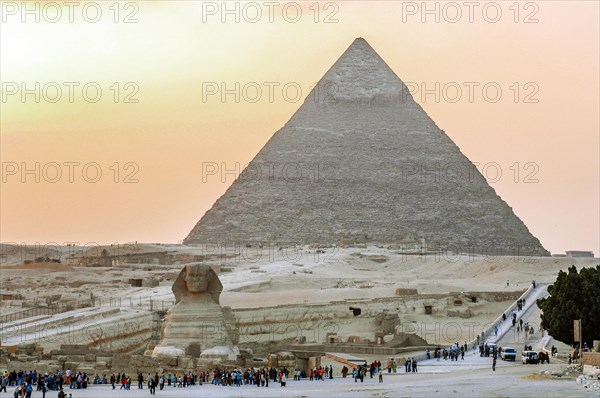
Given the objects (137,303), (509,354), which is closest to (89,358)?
(509,354)

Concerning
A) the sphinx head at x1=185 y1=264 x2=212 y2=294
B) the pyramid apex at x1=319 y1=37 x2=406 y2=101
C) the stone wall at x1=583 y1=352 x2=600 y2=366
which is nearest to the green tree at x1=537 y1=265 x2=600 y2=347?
the stone wall at x1=583 y1=352 x2=600 y2=366

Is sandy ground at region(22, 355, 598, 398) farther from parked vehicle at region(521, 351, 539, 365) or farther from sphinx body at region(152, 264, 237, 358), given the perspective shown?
sphinx body at region(152, 264, 237, 358)

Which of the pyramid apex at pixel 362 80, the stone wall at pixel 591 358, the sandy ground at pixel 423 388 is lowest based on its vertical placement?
the sandy ground at pixel 423 388

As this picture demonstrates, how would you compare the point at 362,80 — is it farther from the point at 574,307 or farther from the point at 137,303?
the point at 574,307

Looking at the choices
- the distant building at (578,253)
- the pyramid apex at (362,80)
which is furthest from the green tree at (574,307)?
the pyramid apex at (362,80)

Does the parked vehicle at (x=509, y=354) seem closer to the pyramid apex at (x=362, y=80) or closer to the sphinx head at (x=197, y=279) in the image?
the sphinx head at (x=197, y=279)
